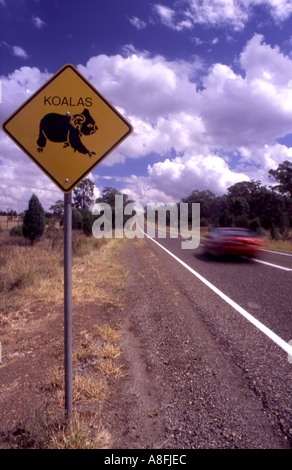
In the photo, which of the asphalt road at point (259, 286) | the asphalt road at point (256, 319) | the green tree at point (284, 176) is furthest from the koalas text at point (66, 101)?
the green tree at point (284, 176)

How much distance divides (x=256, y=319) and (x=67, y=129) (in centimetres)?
407

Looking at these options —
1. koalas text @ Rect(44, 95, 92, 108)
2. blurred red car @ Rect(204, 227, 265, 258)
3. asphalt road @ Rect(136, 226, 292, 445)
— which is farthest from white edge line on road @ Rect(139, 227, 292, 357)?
blurred red car @ Rect(204, 227, 265, 258)

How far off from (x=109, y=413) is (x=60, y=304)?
350cm

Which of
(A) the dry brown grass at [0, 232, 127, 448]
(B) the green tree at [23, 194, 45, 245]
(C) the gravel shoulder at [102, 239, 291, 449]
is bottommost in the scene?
(C) the gravel shoulder at [102, 239, 291, 449]

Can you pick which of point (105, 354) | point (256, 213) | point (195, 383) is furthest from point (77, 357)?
point (256, 213)

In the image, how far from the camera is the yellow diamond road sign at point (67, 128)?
2250 millimetres

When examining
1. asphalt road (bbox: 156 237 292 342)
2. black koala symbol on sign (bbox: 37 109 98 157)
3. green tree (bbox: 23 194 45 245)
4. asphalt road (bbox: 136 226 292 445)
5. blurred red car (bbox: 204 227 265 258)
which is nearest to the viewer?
black koala symbol on sign (bbox: 37 109 98 157)

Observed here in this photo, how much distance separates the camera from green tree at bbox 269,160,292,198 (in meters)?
44.2

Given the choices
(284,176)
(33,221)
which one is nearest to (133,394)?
(33,221)

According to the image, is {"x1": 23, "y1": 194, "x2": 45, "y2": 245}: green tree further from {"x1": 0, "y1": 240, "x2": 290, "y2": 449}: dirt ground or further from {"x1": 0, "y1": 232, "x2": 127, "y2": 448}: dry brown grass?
{"x1": 0, "y1": 240, "x2": 290, "y2": 449}: dirt ground

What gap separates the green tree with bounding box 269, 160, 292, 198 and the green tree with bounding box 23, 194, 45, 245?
123 feet

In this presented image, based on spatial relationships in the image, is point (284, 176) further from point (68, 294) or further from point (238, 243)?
point (68, 294)

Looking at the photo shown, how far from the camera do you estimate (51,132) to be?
2.25 metres

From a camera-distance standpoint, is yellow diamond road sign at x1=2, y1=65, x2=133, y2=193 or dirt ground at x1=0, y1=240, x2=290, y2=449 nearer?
dirt ground at x1=0, y1=240, x2=290, y2=449
